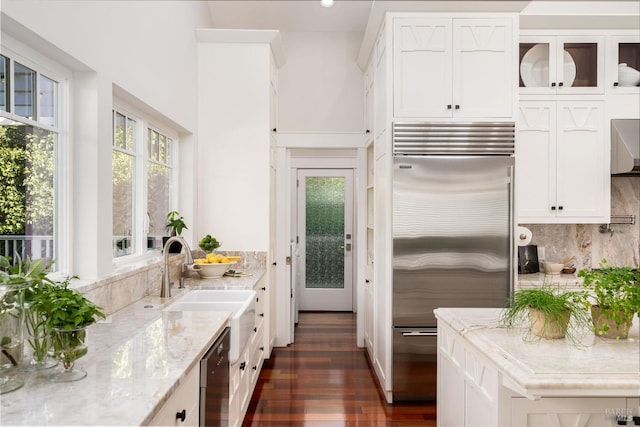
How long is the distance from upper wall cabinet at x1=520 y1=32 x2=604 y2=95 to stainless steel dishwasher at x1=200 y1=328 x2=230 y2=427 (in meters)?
2.96

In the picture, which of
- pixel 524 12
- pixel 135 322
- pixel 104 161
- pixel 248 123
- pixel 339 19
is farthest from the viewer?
pixel 339 19

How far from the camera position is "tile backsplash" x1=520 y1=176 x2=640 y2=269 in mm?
3793

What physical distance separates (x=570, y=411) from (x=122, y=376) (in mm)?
1383

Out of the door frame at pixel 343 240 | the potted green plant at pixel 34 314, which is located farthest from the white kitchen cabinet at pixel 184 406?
the door frame at pixel 343 240

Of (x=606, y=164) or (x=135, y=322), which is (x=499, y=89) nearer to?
(x=606, y=164)

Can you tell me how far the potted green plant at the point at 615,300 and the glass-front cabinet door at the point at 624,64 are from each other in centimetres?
262

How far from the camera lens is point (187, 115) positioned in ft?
11.6

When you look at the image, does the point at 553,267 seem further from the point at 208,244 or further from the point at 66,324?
the point at 66,324

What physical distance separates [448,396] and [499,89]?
7.17ft

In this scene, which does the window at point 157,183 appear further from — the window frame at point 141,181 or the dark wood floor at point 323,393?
the dark wood floor at point 323,393

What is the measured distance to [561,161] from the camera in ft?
11.5

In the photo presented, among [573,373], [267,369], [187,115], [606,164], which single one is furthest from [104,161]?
[606,164]

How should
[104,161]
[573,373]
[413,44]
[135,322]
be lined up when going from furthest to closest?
[413,44] < [104,161] < [135,322] < [573,373]

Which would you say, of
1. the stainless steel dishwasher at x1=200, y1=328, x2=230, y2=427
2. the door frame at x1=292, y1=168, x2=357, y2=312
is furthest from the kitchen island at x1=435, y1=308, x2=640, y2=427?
the door frame at x1=292, y1=168, x2=357, y2=312
